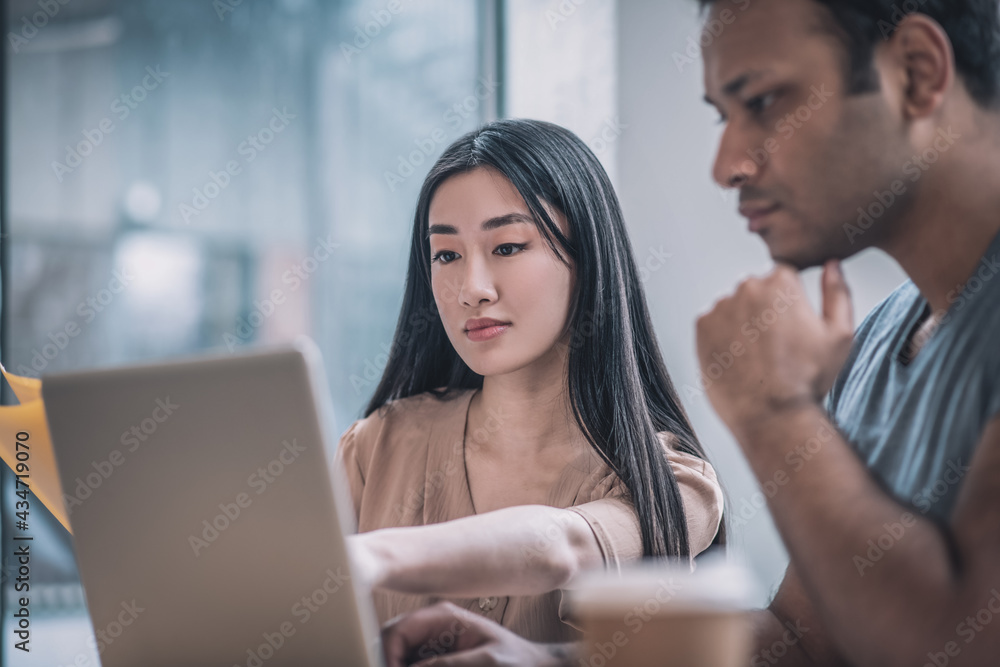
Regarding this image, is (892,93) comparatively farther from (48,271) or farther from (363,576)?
(48,271)

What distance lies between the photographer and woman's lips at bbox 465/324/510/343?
56.0 inches

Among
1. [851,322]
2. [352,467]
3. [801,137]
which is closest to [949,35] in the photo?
[801,137]

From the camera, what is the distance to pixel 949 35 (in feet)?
2.78

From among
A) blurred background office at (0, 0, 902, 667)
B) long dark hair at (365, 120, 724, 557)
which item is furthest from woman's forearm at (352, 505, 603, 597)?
blurred background office at (0, 0, 902, 667)

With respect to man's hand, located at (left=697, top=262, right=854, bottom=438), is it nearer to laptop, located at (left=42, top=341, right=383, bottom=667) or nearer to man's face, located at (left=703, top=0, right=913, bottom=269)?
A: man's face, located at (left=703, top=0, right=913, bottom=269)

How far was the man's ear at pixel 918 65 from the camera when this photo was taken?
82 cm

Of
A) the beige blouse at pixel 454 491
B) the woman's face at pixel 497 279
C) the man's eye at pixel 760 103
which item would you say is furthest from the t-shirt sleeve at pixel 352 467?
the man's eye at pixel 760 103

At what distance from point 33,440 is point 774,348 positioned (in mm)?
817

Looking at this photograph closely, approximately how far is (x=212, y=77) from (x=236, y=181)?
1.09 feet

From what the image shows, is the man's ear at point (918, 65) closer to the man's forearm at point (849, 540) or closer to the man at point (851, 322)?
the man at point (851, 322)

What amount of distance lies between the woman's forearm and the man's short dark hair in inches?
23.0

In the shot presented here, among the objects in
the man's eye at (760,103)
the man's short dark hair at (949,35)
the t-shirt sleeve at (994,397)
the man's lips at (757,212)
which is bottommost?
the t-shirt sleeve at (994,397)

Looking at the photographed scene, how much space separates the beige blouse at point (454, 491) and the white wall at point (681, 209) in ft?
4.38

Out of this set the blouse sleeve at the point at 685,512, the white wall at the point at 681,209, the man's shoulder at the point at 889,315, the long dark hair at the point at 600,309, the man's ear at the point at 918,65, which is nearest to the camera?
the man's ear at the point at 918,65
